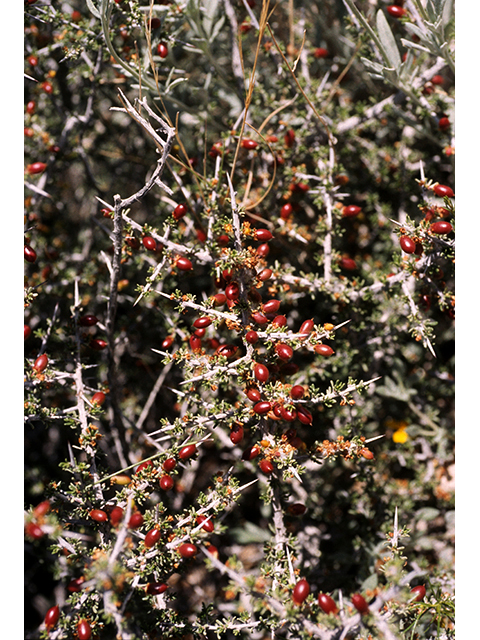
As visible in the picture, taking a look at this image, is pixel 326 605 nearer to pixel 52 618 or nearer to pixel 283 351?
pixel 283 351

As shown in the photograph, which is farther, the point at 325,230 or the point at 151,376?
the point at 151,376

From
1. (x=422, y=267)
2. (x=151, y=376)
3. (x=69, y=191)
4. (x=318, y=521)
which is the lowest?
(x=318, y=521)

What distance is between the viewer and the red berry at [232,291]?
1.67m

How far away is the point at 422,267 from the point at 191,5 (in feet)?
4.74

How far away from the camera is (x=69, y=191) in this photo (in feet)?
10.3

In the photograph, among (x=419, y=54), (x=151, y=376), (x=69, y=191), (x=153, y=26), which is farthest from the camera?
(x=69, y=191)

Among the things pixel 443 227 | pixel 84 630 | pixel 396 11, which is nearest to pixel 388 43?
pixel 396 11

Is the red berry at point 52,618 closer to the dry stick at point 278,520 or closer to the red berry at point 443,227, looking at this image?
the dry stick at point 278,520

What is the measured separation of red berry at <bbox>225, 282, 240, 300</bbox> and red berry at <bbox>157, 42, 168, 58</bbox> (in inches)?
46.0

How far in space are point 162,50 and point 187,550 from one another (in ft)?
6.73

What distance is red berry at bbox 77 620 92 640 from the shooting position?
5.00 ft

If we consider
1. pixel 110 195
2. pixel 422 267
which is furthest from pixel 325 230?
pixel 110 195

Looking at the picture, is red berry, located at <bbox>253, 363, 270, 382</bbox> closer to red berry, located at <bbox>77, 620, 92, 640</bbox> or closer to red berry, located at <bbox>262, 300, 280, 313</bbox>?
red berry, located at <bbox>262, 300, 280, 313</bbox>

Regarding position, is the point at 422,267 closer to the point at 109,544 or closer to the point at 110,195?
the point at 109,544
